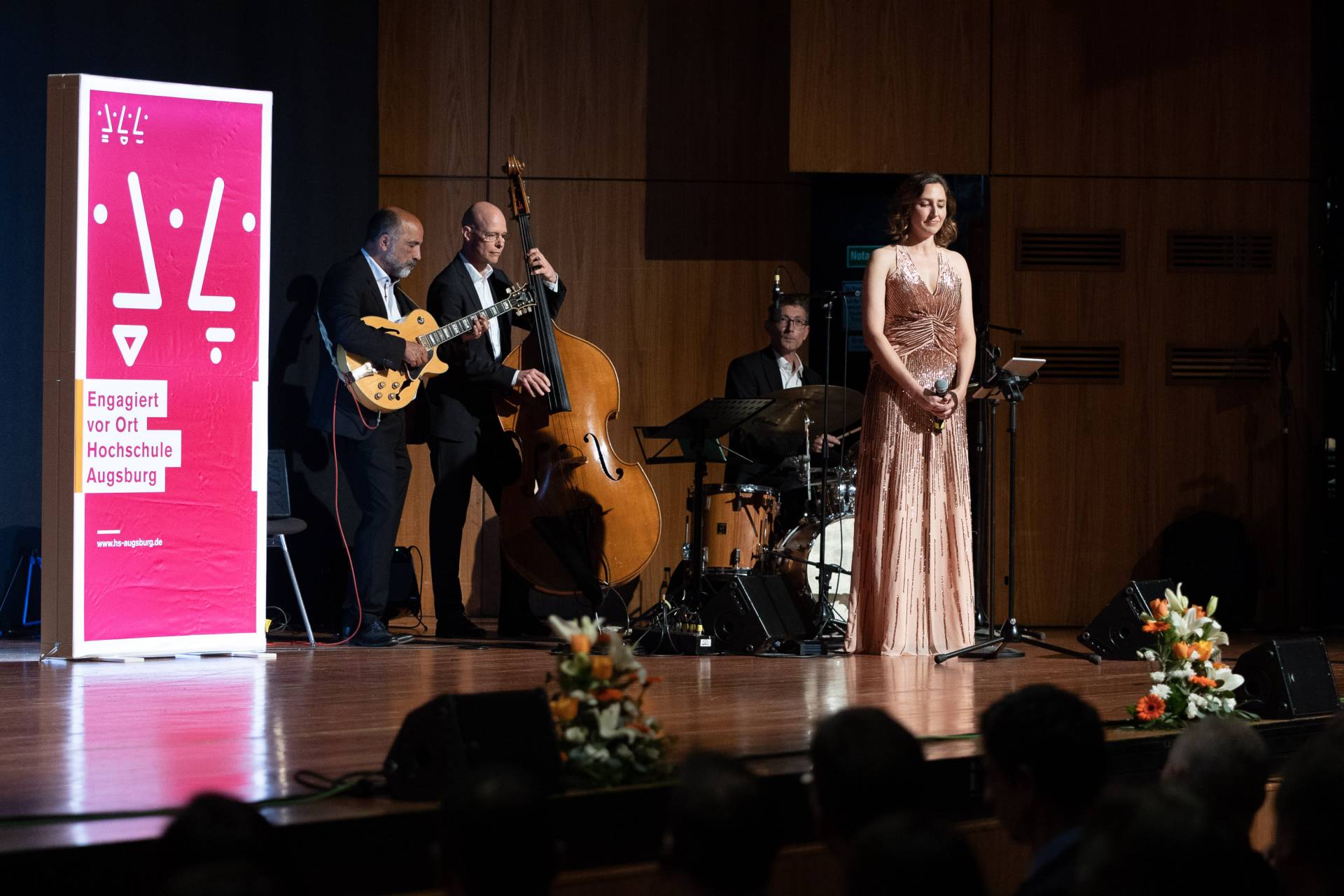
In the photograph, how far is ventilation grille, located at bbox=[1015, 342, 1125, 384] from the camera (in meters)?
7.11

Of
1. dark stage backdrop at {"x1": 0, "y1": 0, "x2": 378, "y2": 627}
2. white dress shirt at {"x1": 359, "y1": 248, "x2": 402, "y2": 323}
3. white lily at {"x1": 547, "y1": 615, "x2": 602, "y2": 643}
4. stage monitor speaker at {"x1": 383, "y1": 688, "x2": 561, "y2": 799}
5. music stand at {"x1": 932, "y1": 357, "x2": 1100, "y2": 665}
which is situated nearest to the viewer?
stage monitor speaker at {"x1": 383, "y1": 688, "x2": 561, "y2": 799}

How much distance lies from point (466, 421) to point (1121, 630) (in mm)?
2696

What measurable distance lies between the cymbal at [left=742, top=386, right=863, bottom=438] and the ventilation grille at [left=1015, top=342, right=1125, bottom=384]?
181 cm

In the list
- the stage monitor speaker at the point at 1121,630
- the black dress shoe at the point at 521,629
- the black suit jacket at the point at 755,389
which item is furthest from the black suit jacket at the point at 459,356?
the stage monitor speaker at the point at 1121,630

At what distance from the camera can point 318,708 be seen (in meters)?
3.66

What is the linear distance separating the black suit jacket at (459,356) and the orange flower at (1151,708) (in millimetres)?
3031

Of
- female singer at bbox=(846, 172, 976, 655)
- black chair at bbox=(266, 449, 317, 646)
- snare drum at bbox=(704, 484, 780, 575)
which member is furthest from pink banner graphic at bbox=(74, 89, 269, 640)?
female singer at bbox=(846, 172, 976, 655)

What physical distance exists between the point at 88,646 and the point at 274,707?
142 cm

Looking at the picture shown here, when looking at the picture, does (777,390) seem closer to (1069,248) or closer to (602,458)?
(602,458)

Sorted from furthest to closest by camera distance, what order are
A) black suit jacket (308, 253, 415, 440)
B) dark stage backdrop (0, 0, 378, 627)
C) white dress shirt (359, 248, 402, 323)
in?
dark stage backdrop (0, 0, 378, 627) < white dress shirt (359, 248, 402, 323) < black suit jacket (308, 253, 415, 440)

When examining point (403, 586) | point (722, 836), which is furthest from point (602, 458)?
point (722, 836)

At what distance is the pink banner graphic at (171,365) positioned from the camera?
481cm

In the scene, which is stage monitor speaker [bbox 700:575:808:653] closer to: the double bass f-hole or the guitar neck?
the double bass f-hole

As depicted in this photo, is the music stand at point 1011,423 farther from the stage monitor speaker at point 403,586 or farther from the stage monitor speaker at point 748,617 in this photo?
the stage monitor speaker at point 403,586
